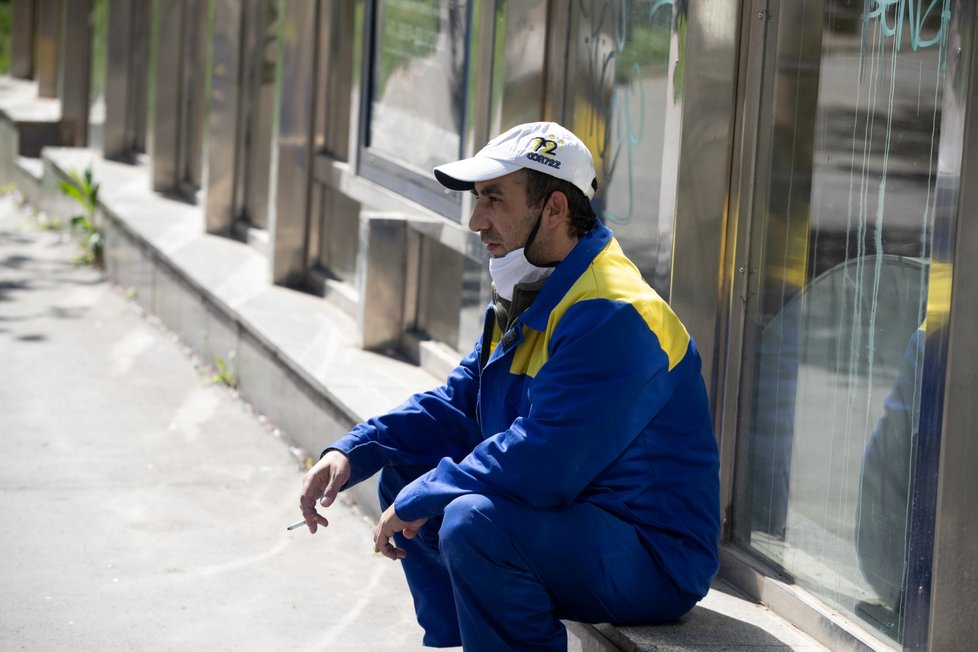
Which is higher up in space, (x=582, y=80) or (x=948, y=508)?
(x=582, y=80)

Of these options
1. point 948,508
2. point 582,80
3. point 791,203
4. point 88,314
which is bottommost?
point 88,314

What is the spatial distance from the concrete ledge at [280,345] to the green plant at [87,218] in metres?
0.11

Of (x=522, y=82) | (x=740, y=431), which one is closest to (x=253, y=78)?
(x=522, y=82)

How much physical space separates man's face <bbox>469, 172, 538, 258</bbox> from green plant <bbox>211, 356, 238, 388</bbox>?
414 cm

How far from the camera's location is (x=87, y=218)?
36.2 feet

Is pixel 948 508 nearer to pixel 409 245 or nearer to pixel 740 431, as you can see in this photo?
pixel 740 431

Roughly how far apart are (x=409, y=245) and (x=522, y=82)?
1627 millimetres

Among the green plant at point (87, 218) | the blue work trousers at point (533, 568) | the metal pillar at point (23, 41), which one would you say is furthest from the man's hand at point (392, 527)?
the metal pillar at point (23, 41)

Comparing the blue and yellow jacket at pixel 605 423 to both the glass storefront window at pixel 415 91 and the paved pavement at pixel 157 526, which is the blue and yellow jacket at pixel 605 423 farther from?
the glass storefront window at pixel 415 91

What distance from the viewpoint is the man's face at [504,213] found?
Answer: 373cm

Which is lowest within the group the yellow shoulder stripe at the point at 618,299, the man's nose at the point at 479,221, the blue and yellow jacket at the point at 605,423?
the blue and yellow jacket at the point at 605,423

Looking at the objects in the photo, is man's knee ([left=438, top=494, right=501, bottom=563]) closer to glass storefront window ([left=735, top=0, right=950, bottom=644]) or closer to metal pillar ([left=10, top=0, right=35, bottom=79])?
glass storefront window ([left=735, top=0, right=950, bottom=644])

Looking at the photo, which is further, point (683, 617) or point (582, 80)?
point (582, 80)

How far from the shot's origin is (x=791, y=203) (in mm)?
4059
